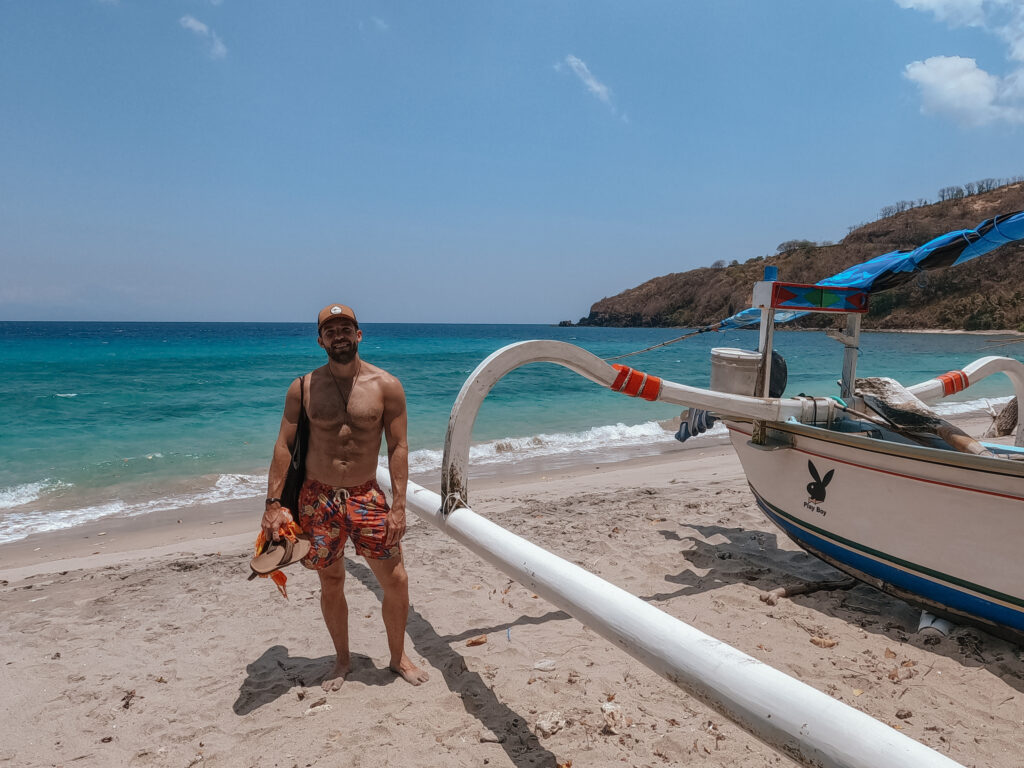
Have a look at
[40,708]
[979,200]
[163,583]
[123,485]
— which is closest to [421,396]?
[123,485]

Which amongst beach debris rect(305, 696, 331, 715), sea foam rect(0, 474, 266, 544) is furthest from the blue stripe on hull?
A: sea foam rect(0, 474, 266, 544)

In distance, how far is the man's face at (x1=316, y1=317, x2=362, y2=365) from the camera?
272 cm

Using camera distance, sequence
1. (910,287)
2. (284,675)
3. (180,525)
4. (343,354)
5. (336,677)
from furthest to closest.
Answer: (910,287), (180,525), (284,675), (336,677), (343,354)

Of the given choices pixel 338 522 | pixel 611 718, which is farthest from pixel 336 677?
pixel 611 718

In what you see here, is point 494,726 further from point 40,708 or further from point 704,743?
point 40,708

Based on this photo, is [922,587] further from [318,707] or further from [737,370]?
[318,707]

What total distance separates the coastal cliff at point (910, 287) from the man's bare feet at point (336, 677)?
33359 mm

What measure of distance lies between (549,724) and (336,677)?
1095mm

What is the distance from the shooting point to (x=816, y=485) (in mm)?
3818

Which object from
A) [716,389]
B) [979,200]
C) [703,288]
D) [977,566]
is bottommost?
[977,566]

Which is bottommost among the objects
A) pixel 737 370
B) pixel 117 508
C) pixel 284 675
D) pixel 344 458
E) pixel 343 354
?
pixel 117 508

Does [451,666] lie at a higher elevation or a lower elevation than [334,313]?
lower

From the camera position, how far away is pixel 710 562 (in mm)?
4590

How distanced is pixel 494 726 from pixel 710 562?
250 centimetres
